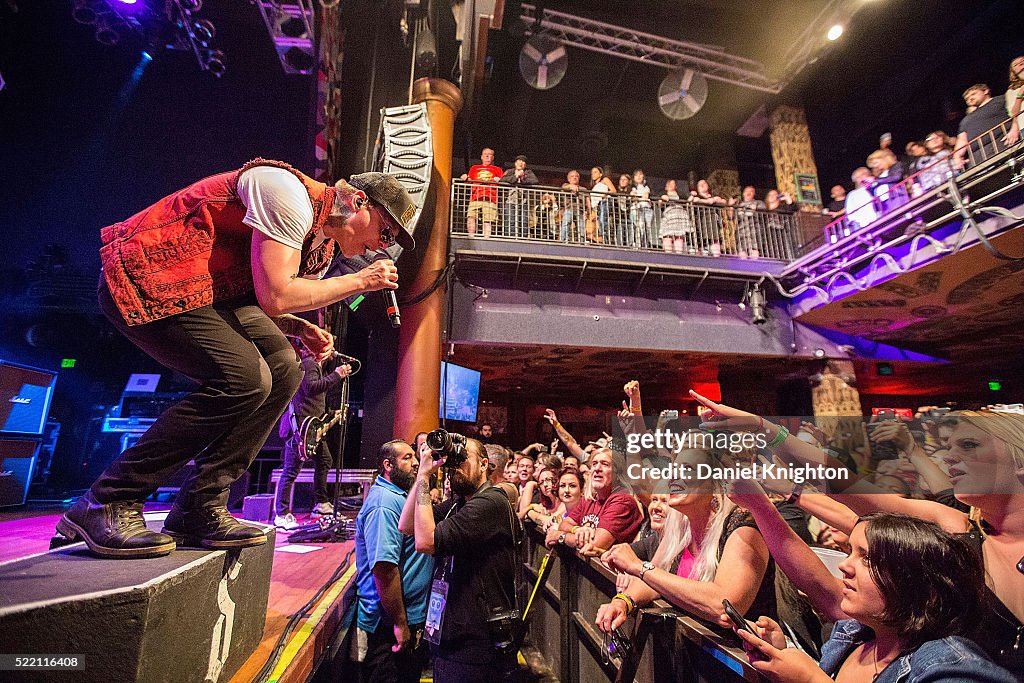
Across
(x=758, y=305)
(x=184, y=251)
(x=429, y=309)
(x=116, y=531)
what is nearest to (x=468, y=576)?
(x=116, y=531)

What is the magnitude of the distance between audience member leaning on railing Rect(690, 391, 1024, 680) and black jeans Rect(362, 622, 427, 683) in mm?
1996

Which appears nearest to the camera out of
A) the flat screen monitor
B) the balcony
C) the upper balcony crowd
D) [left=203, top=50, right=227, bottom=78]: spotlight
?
[left=203, top=50, right=227, bottom=78]: spotlight

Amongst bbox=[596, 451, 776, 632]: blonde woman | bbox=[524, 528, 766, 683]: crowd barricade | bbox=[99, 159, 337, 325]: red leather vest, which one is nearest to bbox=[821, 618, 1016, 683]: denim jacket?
bbox=[524, 528, 766, 683]: crowd barricade

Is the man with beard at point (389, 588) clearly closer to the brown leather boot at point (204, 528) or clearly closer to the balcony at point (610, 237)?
the brown leather boot at point (204, 528)

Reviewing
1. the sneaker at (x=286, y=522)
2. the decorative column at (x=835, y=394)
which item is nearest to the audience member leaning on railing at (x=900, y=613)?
the sneaker at (x=286, y=522)

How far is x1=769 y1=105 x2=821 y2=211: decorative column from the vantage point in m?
9.78

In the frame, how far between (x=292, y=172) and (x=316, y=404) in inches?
140

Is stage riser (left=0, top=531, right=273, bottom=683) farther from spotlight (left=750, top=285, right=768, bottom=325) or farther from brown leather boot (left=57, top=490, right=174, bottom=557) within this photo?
spotlight (left=750, top=285, right=768, bottom=325)

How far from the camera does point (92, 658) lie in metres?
0.89

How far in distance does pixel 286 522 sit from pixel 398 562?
2821mm

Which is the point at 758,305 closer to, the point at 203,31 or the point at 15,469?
the point at 203,31

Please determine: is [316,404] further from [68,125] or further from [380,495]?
[68,125]

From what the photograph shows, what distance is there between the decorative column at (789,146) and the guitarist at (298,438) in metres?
9.60

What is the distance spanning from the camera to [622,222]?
8.59m
